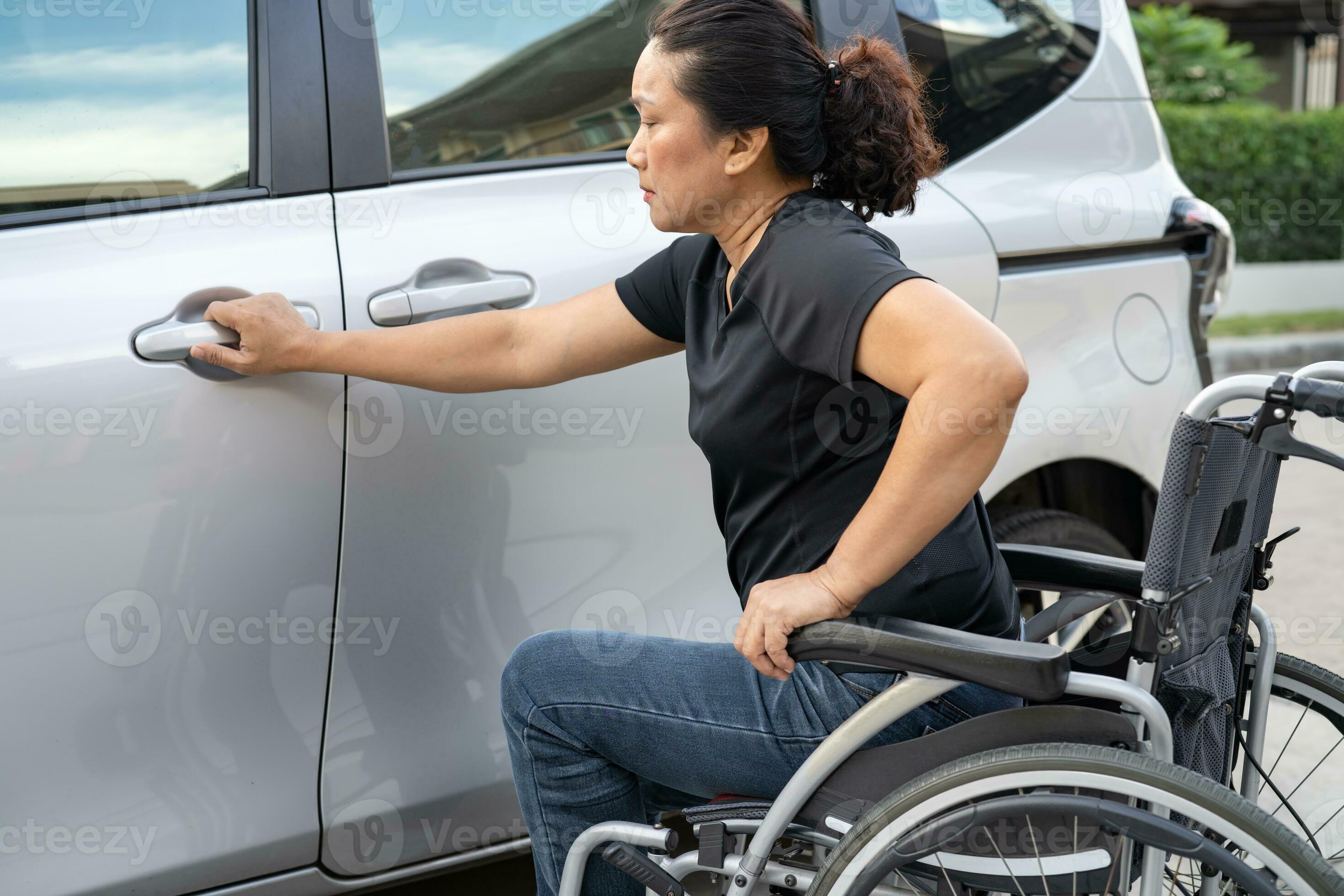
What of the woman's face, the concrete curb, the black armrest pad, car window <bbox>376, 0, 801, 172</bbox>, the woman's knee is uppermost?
car window <bbox>376, 0, 801, 172</bbox>

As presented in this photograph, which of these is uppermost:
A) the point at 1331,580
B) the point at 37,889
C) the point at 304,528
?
the point at 304,528

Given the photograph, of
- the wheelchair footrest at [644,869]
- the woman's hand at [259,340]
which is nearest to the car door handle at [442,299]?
the woman's hand at [259,340]

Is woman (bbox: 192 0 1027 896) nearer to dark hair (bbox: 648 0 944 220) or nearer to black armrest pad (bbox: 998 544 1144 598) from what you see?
dark hair (bbox: 648 0 944 220)

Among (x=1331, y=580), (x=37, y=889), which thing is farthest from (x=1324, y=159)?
(x=37, y=889)

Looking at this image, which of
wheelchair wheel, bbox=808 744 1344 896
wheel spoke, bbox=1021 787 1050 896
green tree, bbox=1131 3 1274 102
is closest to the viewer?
wheelchair wheel, bbox=808 744 1344 896

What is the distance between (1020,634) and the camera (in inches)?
65.6

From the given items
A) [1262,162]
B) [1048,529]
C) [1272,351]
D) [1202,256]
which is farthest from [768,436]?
[1262,162]

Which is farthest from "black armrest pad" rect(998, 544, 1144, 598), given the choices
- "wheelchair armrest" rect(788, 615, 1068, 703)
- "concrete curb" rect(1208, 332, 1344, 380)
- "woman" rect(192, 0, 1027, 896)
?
"concrete curb" rect(1208, 332, 1344, 380)

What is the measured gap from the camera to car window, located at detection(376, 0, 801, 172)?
73.7 inches

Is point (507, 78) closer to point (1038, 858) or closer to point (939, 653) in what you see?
point (939, 653)

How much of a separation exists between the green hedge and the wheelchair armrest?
1038 cm

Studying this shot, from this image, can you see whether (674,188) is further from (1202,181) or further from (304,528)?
Result: (1202,181)

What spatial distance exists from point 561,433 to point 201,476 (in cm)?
52

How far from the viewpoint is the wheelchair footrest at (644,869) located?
4.93 feet
